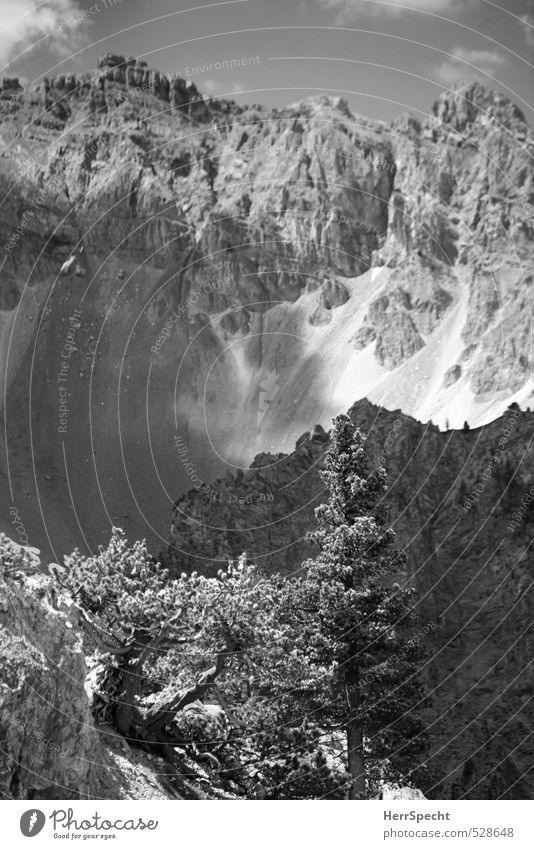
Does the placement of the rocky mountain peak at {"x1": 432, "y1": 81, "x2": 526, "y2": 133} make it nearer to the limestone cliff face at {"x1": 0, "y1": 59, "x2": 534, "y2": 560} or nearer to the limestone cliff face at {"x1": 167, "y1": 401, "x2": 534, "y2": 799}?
the limestone cliff face at {"x1": 0, "y1": 59, "x2": 534, "y2": 560}

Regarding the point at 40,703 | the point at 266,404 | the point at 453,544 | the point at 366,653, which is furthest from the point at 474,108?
the point at 40,703

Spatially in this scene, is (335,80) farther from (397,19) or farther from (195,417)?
(195,417)

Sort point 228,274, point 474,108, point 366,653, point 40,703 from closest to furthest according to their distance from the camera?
point 40,703 < point 366,653 < point 228,274 < point 474,108

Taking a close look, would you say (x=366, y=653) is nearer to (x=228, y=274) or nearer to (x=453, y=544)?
(x=453, y=544)

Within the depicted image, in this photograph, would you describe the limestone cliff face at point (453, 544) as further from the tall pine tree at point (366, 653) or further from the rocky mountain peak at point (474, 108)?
the rocky mountain peak at point (474, 108)

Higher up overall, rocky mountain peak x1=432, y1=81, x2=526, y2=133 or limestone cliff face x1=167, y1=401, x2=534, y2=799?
rocky mountain peak x1=432, y1=81, x2=526, y2=133

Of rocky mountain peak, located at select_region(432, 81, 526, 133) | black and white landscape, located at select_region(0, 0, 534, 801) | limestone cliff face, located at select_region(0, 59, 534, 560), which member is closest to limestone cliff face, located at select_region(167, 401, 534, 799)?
black and white landscape, located at select_region(0, 0, 534, 801)

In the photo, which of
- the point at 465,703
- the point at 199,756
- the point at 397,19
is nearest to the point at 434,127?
the point at 397,19
